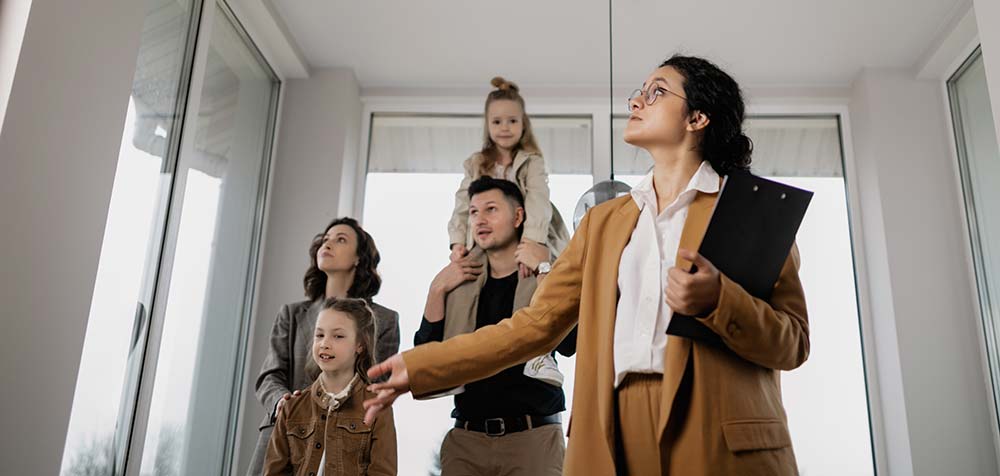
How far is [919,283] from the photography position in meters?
3.46

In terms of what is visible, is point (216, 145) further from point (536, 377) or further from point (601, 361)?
point (601, 361)

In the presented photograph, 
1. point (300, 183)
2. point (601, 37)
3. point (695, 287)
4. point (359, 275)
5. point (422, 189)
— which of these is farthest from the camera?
point (422, 189)

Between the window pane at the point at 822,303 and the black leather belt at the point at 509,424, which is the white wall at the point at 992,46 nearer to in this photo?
the window pane at the point at 822,303

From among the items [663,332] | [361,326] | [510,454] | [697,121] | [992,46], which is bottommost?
[510,454]

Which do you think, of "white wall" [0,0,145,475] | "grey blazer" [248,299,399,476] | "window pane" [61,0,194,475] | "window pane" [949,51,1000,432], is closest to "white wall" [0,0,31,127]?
"white wall" [0,0,145,475]

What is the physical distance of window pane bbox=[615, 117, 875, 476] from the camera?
3.54 metres

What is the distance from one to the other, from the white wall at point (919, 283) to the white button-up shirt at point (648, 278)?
8.58 ft

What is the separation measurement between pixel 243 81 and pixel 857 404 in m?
3.38

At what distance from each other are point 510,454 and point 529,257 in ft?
2.01

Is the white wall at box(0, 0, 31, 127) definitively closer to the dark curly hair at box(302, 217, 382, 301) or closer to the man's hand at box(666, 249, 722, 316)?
the dark curly hair at box(302, 217, 382, 301)

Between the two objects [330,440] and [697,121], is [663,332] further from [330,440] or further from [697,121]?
[330,440]

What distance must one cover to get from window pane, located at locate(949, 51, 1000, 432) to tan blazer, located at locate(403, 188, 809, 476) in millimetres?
2661

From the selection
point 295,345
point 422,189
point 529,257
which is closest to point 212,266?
point 295,345

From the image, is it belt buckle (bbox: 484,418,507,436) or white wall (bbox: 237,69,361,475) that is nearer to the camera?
belt buckle (bbox: 484,418,507,436)
